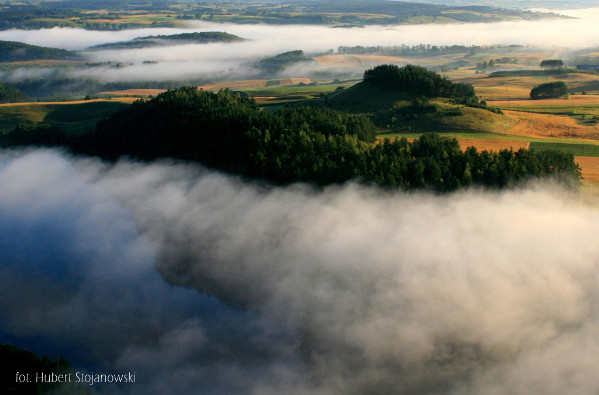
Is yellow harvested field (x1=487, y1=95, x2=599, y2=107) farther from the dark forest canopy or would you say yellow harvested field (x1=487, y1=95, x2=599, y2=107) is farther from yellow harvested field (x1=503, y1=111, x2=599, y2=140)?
the dark forest canopy

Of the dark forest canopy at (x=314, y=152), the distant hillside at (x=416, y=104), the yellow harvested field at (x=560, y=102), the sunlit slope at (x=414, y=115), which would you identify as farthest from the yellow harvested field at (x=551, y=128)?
the dark forest canopy at (x=314, y=152)

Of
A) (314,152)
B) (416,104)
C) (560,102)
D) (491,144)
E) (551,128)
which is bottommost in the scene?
(491,144)

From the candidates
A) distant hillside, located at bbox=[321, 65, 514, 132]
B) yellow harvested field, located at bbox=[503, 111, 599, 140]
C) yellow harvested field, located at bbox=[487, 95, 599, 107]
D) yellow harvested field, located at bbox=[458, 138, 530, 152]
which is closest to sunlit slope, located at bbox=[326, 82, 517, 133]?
distant hillside, located at bbox=[321, 65, 514, 132]

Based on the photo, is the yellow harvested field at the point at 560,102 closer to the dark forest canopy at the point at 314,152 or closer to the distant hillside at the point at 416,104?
the distant hillside at the point at 416,104

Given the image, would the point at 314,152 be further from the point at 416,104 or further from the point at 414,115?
the point at 416,104

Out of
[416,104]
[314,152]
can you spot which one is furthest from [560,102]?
[314,152]

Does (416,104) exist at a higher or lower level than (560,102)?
lower
